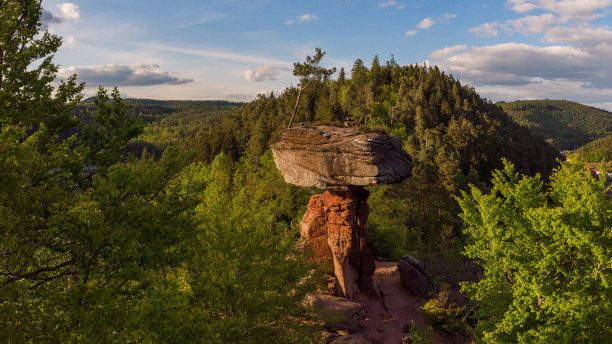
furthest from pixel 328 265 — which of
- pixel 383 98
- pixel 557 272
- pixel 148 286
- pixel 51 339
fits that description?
pixel 383 98

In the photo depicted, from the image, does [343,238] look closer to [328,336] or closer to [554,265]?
[328,336]

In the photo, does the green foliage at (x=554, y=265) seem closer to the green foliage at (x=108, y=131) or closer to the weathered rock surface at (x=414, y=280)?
the weathered rock surface at (x=414, y=280)

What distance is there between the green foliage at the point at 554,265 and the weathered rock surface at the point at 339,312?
6.91 metres

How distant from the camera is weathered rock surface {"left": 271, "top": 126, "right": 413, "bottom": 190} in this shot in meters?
21.6

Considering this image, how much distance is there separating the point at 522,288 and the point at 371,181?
9.78 meters

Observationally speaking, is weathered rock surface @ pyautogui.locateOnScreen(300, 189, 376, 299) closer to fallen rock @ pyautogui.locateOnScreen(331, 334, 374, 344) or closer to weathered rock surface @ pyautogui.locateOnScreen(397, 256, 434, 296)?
weathered rock surface @ pyautogui.locateOnScreen(397, 256, 434, 296)

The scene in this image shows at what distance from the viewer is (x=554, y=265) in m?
15.1

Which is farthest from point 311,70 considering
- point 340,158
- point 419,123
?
point 419,123

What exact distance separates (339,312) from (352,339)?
1691 millimetres

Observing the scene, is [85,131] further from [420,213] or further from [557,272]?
[420,213]

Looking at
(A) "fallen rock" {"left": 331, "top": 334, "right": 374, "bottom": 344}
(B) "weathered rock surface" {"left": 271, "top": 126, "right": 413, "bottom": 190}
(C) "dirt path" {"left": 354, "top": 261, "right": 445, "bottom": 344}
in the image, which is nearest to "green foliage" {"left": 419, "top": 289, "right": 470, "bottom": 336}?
(C) "dirt path" {"left": 354, "top": 261, "right": 445, "bottom": 344}

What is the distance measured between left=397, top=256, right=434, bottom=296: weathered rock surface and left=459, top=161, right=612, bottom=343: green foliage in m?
8.92

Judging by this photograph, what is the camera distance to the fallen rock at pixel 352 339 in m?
18.3

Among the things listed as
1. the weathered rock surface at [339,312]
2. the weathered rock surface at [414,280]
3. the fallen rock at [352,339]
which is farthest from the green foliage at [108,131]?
the weathered rock surface at [414,280]
